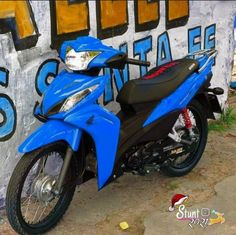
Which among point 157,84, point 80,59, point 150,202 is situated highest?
point 80,59

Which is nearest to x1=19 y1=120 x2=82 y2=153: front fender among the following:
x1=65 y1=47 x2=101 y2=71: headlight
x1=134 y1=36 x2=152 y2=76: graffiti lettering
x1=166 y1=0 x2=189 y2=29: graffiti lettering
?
x1=65 y1=47 x2=101 y2=71: headlight

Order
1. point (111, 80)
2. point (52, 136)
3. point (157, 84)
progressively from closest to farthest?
point (52, 136) → point (157, 84) → point (111, 80)

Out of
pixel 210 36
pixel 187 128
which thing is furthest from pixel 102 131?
pixel 210 36

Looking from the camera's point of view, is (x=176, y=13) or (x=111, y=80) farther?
(x=176, y=13)

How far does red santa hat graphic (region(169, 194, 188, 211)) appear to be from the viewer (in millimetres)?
3904

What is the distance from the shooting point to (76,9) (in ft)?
12.6

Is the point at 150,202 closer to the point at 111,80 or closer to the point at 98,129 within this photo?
the point at 98,129

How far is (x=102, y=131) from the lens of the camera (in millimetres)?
3439

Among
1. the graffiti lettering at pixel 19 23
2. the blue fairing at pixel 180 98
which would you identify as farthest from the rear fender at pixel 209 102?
the graffiti lettering at pixel 19 23

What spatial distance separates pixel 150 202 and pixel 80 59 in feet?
4.52

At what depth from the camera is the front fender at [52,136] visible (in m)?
3.15

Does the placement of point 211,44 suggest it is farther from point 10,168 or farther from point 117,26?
point 10,168

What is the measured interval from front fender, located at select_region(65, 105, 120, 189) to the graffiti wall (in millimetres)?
657

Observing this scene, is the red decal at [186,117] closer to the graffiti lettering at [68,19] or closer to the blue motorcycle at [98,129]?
the blue motorcycle at [98,129]
